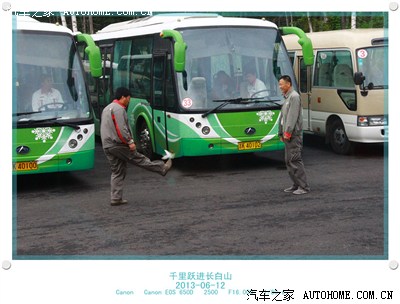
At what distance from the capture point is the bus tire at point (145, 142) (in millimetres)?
11383

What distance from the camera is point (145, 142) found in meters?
11.5

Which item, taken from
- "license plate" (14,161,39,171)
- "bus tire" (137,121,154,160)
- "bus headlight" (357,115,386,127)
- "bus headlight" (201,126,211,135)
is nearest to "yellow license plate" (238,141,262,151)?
"bus headlight" (201,126,211,135)

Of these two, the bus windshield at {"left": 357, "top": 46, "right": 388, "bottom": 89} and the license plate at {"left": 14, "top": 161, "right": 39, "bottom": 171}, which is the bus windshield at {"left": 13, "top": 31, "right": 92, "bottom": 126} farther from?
the bus windshield at {"left": 357, "top": 46, "right": 388, "bottom": 89}

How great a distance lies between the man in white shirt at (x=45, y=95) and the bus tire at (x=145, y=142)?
301 centimetres

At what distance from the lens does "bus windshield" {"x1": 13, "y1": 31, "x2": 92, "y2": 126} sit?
26.2ft

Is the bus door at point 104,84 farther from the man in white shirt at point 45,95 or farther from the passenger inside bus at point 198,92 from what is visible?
the man in white shirt at point 45,95

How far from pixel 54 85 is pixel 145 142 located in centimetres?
326

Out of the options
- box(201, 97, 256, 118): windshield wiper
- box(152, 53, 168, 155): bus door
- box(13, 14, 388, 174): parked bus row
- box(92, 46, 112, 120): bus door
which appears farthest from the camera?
box(92, 46, 112, 120): bus door

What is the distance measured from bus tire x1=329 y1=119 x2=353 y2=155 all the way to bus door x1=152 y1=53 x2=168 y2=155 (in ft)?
11.3

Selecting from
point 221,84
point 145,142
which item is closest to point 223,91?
point 221,84

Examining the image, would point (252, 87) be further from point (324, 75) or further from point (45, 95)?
point (45, 95)
